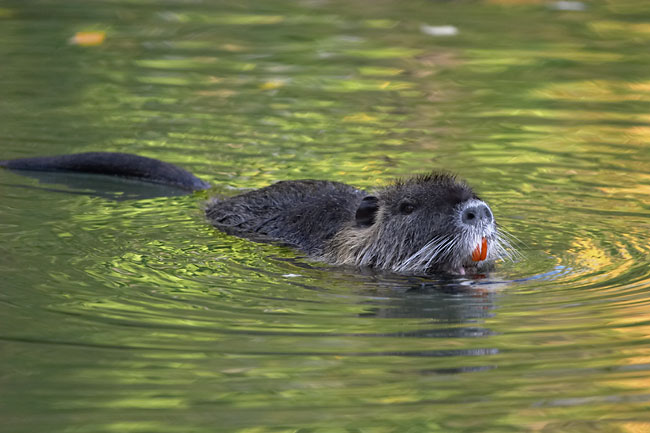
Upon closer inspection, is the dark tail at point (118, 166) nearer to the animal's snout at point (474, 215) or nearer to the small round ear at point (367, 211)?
the small round ear at point (367, 211)

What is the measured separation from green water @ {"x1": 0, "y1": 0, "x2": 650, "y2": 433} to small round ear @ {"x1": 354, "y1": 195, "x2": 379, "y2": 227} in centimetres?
33

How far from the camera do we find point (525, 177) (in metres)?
7.73

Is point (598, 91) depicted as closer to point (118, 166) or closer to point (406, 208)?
point (118, 166)

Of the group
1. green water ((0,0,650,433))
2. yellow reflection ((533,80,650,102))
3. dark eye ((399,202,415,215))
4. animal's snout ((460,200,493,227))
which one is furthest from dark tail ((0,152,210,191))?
yellow reflection ((533,80,650,102))

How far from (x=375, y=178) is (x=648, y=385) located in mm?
3963

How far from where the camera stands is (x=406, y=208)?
5.77 m

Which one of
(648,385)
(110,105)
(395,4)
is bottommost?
(648,385)

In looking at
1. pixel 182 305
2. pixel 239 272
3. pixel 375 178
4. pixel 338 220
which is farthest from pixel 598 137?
pixel 182 305

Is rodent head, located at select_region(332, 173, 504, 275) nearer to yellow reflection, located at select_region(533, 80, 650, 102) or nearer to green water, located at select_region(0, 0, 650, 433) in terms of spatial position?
green water, located at select_region(0, 0, 650, 433)

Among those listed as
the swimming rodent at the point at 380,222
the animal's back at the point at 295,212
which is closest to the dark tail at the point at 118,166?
the swimming rodent at the point at 380,222

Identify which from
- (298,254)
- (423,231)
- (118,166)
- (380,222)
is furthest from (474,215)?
(118,166)

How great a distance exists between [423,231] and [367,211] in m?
0.50

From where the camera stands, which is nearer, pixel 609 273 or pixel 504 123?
pixel 609 273

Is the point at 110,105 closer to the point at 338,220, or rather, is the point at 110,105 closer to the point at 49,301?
the point at 338,220
